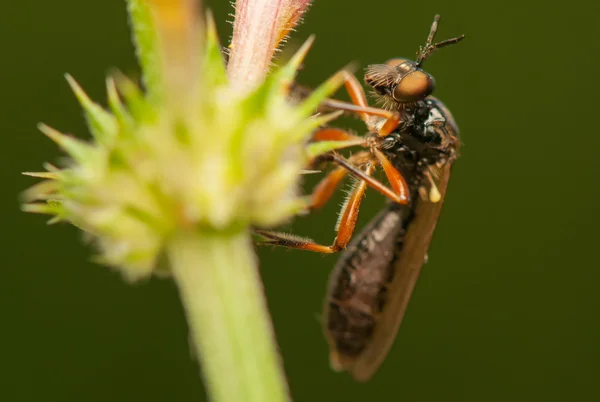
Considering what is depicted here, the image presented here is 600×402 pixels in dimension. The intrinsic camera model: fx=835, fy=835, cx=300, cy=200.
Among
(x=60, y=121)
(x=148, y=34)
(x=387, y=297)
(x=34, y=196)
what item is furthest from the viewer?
(x=60, y=121)

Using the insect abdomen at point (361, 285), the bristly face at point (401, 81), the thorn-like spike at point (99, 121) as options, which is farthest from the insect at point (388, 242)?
the thorn-like spike at point (99, 121)

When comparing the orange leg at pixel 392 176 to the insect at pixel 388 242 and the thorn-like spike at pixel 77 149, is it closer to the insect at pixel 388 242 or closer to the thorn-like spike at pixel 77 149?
the insect at pixel 388 242

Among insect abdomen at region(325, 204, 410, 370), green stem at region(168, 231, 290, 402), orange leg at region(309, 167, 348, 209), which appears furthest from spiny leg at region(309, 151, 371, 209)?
green stem at region(168, 231, 290, 402)

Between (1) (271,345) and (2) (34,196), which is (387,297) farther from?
(1) (271,345)

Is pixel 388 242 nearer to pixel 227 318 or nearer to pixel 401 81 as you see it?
pixel 401 81

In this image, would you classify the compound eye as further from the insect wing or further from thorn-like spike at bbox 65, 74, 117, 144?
thorn-like spike at bbox 65, 74, 117, 144

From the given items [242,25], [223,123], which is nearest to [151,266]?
[223,123]
